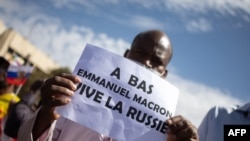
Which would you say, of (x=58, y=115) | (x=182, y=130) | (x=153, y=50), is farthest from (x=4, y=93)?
(x=182, y=130)

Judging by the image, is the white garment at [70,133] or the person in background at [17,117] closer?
the white garment at [70,133]

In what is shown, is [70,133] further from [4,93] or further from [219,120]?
[4,93]

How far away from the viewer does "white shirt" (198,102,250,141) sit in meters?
2.36

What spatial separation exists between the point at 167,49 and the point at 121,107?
0.96 metres

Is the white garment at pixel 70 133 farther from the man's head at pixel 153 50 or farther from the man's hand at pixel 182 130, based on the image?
the man's head at pixel 153 50

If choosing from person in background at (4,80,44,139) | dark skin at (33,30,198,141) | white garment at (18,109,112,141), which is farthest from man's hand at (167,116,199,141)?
person in background at (4,80,44,139)

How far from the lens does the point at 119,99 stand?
183 centimetres

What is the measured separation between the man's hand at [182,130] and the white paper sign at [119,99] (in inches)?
3.6

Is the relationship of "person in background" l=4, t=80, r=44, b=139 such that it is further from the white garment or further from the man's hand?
the man's hand

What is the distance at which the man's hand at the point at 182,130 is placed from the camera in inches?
65.0

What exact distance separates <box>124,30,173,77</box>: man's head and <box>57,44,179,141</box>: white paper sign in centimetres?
41

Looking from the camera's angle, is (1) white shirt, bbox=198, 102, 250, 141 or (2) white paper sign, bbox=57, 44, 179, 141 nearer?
(2) white paper sign, bbox=57, 44, 179, 141

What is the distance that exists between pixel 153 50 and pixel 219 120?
770 mm

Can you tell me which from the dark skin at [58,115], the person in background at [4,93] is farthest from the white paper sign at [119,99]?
the person in background at [4,93]
